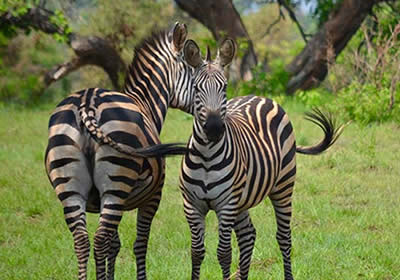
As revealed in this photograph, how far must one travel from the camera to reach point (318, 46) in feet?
54.3

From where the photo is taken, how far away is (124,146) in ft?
14.8

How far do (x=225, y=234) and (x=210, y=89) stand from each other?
0.99 meters

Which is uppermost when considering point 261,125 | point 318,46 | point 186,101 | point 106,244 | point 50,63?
point 186,101

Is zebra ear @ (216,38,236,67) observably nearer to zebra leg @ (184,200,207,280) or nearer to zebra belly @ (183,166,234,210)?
zebra belly @ (183,166,234,210)

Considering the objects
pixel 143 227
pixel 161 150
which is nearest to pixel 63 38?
pixel 143 227

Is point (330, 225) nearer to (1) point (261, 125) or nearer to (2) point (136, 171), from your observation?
(1) point (261, 125)

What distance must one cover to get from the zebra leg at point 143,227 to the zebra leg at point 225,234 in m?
0.69

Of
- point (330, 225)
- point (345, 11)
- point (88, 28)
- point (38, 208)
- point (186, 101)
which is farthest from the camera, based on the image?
point (88, 28)

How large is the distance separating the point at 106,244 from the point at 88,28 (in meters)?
18.8

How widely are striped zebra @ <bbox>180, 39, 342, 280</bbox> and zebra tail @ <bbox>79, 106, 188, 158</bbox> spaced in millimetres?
196

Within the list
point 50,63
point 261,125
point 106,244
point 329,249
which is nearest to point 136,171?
point 106,244

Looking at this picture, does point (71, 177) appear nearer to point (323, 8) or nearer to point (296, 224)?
point (296, 224)

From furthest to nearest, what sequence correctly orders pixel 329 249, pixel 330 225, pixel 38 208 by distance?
pixel 38 208 → pixel 330 225 → pixel 329 249

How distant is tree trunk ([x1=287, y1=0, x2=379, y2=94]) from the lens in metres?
16.0
